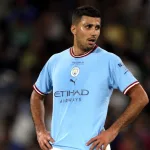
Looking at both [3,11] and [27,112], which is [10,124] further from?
[3,11]

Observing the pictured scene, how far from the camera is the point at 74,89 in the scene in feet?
18.2

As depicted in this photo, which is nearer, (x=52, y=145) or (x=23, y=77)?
(x=52, y=145)

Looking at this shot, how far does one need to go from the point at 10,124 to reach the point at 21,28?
245 cm

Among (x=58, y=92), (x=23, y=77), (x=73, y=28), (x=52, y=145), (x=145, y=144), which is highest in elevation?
(x=73, y=28)

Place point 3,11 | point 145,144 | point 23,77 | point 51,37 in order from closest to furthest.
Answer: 1. point 145,144
2. point 23,77
3. point 51,37
4. point 3,11

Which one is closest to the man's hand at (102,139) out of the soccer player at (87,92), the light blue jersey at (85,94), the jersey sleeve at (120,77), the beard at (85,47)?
the soccer player at (87,92)

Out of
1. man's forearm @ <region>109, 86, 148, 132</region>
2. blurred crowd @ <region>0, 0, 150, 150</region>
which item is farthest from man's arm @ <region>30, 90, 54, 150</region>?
blurred crowd @ <region>0, 0, 150, 150</region>

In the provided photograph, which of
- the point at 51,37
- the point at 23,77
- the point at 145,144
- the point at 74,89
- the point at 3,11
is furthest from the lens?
the point at 3,11

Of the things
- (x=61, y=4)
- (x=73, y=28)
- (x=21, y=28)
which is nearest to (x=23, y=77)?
(x=21, y=28)

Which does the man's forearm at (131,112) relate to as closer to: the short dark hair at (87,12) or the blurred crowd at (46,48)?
the short dark hair at (87,12)

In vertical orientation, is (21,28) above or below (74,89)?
below

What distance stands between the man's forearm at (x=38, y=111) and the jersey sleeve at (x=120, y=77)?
861 mm

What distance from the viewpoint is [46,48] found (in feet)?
35.9

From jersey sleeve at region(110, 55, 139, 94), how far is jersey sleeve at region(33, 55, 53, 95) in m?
0.74
